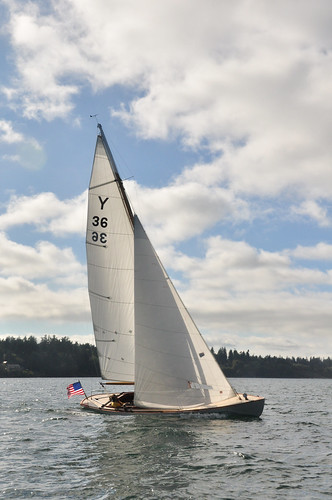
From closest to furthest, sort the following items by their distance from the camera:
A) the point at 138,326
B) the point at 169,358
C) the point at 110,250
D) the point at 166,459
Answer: the point at 166,459
the point at 169,358
the point at 138,326
the point at 110,250

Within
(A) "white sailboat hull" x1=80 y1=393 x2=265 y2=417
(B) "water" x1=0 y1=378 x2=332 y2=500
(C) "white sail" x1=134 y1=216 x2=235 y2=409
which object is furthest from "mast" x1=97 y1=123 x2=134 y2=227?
(B) "water" x1=0 y1=378 x2=332 y2=500

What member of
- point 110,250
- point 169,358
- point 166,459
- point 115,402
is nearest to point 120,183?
point 110,250

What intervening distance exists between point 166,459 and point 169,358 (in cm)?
1151

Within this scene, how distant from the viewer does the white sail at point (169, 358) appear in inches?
1332

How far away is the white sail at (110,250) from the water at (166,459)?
7589 mm

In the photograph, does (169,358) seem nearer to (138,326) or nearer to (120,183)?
(138,326)

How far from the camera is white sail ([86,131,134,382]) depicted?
38094 millimetres

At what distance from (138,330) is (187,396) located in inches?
218

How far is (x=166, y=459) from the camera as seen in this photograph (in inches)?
893

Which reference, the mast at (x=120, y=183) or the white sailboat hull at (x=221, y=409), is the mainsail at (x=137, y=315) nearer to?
the mast at (x=120, y=183)

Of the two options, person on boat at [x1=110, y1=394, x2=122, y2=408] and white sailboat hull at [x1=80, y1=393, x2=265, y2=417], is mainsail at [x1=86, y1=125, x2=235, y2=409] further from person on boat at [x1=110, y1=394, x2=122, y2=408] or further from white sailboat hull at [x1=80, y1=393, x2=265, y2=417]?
person on boat at [x1=110, y1=394, x2=122, y2=408]

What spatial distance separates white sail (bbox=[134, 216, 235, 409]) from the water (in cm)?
160

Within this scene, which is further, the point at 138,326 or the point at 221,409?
the point at 138,326

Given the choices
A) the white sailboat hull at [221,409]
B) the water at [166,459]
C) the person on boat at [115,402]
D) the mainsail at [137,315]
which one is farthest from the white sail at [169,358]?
the person on boat at [115,402]
